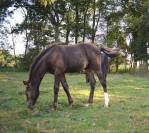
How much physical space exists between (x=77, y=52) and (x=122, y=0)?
33.0 metres

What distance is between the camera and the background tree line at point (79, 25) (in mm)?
43000

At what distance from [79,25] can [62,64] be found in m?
31.9

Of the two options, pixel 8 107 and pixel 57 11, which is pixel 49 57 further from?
→ pixel 57 11

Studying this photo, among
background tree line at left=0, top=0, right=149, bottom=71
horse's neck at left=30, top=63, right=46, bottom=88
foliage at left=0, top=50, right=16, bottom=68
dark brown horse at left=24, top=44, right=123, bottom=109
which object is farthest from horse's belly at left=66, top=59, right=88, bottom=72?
foliage at left=0, top=50, right=16, bottom=68

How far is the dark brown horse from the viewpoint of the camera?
1381 centimetres

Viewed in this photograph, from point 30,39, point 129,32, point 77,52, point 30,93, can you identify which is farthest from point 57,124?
point 129,32

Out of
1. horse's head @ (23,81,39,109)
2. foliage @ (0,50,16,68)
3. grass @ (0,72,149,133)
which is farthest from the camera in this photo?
foliage @ (0,50,16,68)

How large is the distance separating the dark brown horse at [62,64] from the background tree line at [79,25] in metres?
27.1

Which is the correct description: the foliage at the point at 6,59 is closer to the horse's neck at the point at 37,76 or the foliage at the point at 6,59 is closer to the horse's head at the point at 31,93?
the horse's neck at the point at 37,76

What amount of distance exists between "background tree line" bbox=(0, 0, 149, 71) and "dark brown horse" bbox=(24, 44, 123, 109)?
88.8 feet

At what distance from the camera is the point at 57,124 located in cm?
1090

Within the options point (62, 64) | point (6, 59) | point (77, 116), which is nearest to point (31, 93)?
point (62, 64)

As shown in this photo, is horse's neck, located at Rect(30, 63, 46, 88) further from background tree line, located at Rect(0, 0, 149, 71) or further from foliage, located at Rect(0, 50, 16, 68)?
foliage, located at Rect(0, 50, 16, 68)

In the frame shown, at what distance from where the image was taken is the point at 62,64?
1419 centimetres
